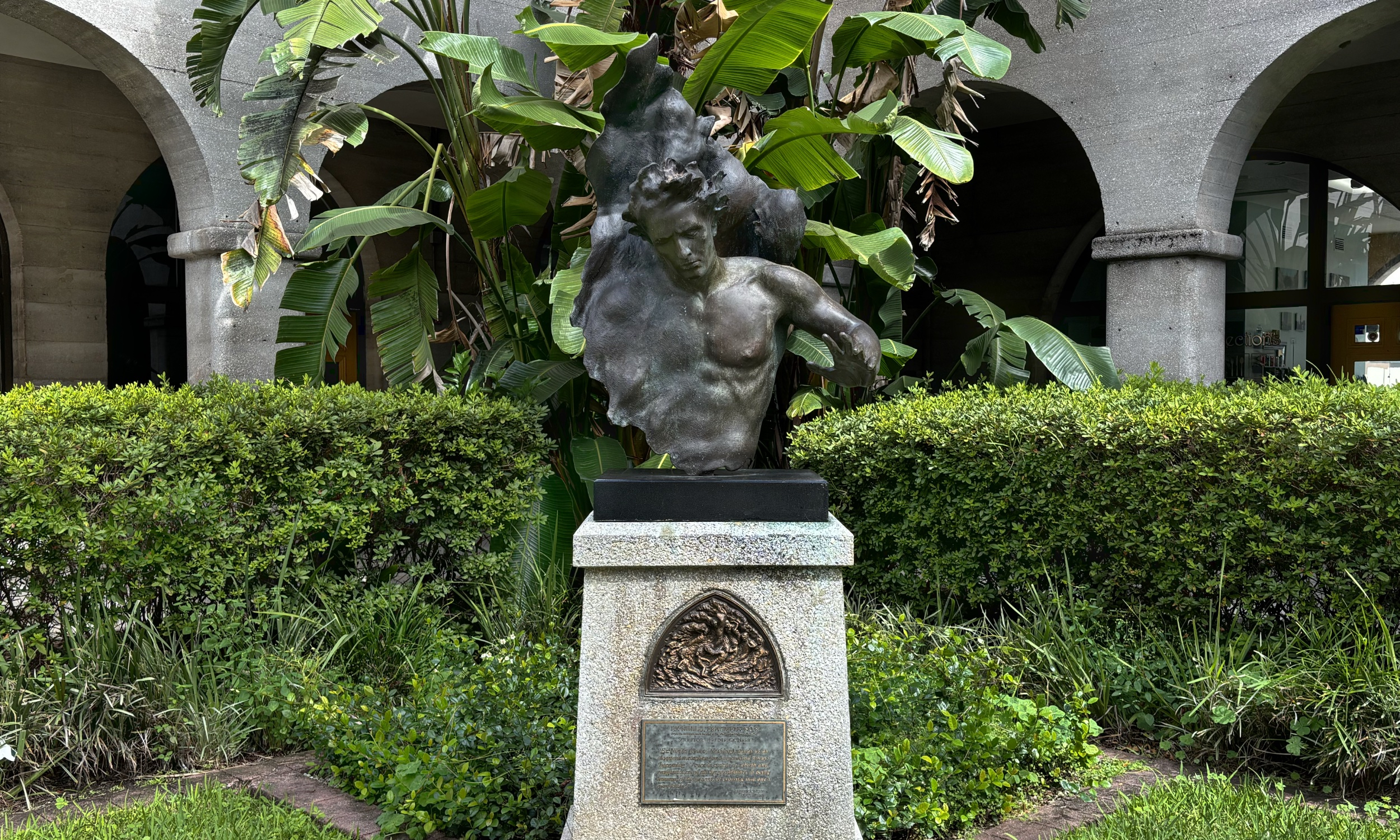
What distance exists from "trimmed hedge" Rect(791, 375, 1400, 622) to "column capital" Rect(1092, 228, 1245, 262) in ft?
7.17

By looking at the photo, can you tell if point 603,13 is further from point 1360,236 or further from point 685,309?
point 1360,236

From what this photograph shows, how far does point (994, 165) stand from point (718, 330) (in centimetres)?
1304

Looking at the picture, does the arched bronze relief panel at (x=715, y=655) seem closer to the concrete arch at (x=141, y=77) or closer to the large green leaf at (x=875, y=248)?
the large green leaf at (x=875, y=248)

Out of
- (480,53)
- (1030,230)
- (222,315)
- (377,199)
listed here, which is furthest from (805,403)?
(377,199)

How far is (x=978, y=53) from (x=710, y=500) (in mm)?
4195

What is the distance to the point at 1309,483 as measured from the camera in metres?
4.87

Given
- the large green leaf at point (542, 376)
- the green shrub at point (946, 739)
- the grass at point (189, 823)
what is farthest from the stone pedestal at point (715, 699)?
the large green leaf at point (542, 376)

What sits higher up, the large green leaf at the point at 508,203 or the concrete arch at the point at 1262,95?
the concrete arch at the point at 1262,95

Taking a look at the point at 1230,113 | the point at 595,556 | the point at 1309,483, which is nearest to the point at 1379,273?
the point at 1230,113

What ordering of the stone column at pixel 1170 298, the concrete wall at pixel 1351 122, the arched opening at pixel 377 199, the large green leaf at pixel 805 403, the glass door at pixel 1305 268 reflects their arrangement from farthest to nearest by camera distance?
the arched opening at pixel 377 199 → the glass door at pixel 1305 268 → the concrete wall at pixel 1351 122 → the stone column at pixel 1170 298 → the large green leaf at pixel 805 403

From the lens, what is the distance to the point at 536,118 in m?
5.79

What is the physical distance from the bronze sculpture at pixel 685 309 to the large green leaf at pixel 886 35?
3263 mm

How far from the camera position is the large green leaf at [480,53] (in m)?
6.07

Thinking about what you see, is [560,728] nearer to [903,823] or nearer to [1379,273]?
[903,823]
